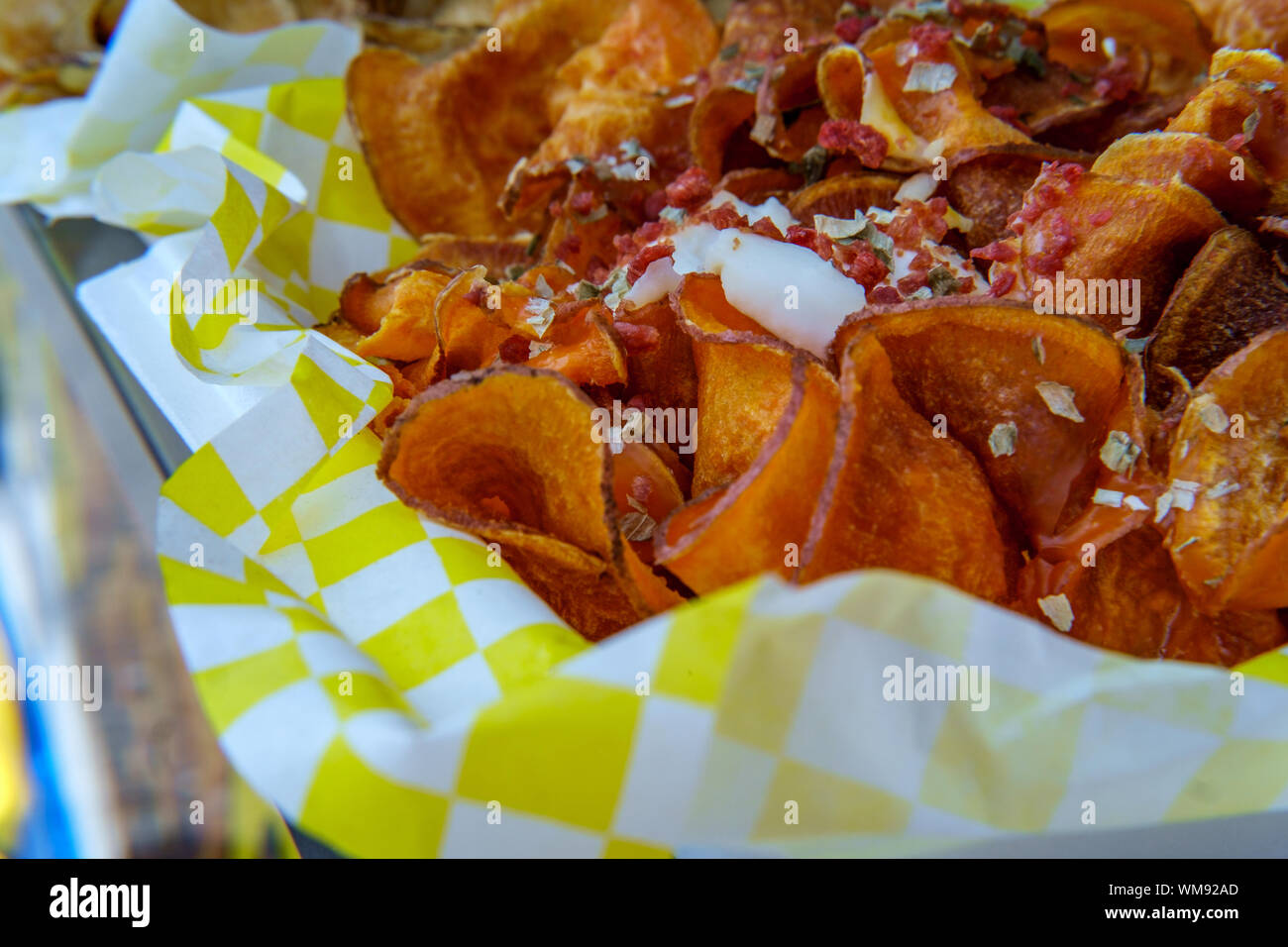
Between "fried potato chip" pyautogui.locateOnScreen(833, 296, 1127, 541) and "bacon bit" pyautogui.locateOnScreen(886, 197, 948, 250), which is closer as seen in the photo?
"fried potato chip" pyautogui.locateOnScreen(833, 296, 1127, 541)

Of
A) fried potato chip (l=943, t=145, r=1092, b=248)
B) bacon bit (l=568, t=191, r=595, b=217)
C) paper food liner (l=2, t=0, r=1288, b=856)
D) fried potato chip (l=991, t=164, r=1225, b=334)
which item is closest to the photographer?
paper food liner (l=2, t=0, r=1288, b=856)

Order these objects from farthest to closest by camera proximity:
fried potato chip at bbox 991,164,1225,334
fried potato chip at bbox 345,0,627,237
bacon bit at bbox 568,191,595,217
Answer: fried potato chip at bbox 345,0,627,237 < bacon bit at bbox 568,191,595,217 < fried potato chip at bbox 991,164,1225,334

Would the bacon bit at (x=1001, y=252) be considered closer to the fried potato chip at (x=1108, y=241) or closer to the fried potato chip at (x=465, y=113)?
the fried potato chip at (x=1108, y=241)

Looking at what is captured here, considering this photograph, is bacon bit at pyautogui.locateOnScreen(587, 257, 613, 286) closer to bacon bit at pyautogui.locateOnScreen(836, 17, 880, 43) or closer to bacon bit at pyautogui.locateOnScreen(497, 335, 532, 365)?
bacon bit at pyautogui.locateOnScreen(497, 335, 532, 365)

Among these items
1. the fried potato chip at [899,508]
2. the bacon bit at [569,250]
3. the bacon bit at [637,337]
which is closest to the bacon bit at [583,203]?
the bacon bit at [569,250]

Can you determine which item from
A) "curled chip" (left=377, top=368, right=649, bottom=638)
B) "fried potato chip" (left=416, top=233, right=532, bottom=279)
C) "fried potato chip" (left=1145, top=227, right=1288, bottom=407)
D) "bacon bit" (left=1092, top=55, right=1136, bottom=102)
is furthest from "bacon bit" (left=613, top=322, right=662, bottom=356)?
"bacon bit" (left=1092, top=55, right=1136, bottom=102)

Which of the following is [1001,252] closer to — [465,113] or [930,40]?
[930,40]

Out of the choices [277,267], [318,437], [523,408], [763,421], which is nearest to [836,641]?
[763,421]
